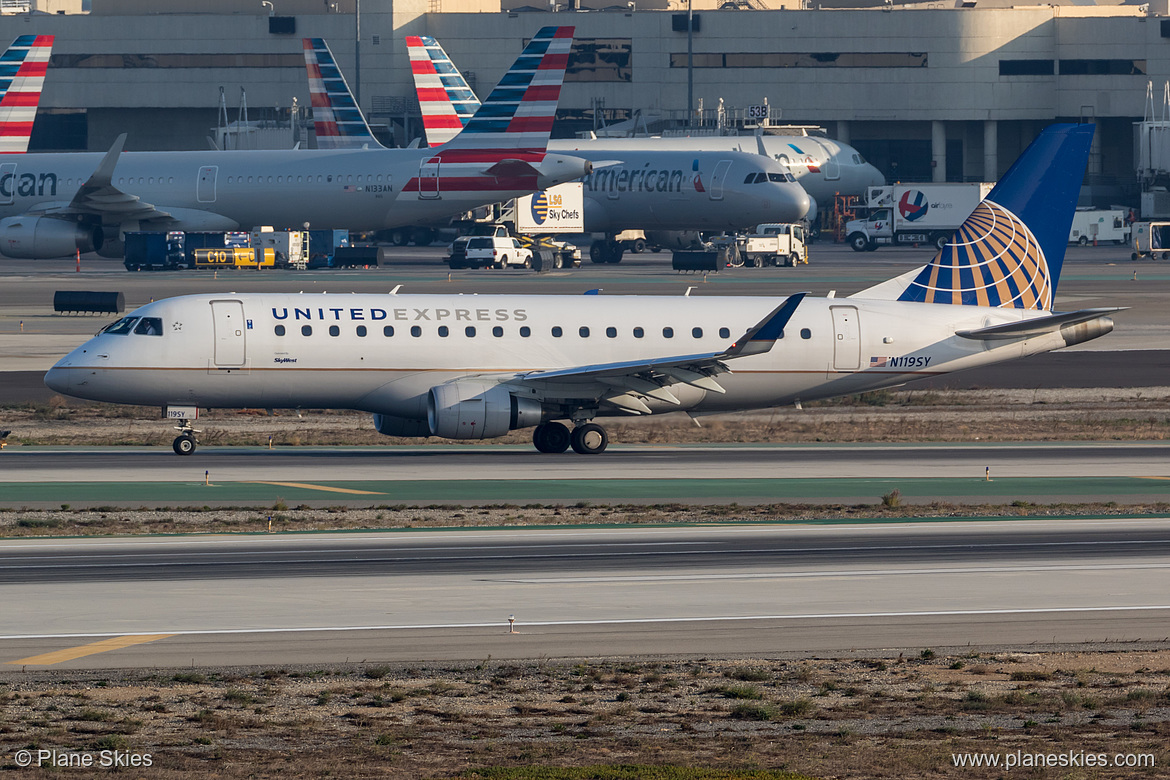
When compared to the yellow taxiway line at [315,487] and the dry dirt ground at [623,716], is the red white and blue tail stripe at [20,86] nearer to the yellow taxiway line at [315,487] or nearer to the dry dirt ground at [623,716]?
the yellow taxiway line at [315,487]

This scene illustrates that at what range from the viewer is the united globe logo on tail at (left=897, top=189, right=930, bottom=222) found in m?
124

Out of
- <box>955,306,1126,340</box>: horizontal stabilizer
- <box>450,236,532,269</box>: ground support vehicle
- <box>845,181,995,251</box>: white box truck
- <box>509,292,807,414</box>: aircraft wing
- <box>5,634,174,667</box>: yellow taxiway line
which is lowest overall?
<box>5,634,174,667</box>: yellow taxiway line

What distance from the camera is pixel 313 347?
120ft

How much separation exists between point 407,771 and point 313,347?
2351 cm

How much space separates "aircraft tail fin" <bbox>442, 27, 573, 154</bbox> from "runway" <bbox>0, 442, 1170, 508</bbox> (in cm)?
5709

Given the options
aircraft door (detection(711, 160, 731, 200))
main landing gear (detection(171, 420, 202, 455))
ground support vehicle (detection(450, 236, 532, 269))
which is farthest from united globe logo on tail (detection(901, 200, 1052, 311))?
aircraft door (detection(711, 160, 731, 200))

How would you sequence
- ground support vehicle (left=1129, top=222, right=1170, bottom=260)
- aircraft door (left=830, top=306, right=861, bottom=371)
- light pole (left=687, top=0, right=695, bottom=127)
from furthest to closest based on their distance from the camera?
light pole (left=687, top=0, right=695, bottom=127) < ground support vehicle (left=1129, top=222, right=1170, bottom=260) < aircraft door (left=830, top=306, right=861, bottom=371)

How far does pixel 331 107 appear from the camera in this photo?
12506 cm

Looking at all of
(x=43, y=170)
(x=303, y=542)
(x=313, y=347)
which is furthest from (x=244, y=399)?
(x=43, y=170)

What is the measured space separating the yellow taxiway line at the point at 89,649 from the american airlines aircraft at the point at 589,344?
16599mm

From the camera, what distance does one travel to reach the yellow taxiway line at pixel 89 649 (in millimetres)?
18359

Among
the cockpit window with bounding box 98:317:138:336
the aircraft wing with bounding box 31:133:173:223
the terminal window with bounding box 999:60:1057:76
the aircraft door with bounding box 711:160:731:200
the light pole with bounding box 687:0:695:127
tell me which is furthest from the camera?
the terminal window with bounding box 999:60:1057:76

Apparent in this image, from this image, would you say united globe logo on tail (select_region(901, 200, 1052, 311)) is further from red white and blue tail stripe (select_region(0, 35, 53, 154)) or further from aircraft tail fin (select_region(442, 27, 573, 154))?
red white and blue tail stripe (select_region(0, 35, 53, 154))

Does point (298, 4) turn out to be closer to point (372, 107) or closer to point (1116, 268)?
point (372, 107)
